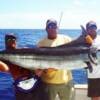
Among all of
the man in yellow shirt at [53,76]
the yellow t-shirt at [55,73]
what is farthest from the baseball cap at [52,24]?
the yellow t-shirt at [55,73]

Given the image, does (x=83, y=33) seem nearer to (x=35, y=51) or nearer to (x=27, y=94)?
(x=35, y=51)

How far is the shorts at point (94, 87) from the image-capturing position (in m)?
6.05

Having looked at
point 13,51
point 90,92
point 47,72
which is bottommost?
point 90,92

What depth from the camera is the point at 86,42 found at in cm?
538

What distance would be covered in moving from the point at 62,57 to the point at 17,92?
2.97 feet

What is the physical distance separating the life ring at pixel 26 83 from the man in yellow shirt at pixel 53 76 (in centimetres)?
11

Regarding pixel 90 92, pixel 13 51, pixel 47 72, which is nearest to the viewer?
pixel 13 51

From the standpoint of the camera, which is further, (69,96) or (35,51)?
(69,96)

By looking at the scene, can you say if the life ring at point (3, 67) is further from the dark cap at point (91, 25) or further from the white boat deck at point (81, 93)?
the white boat deck at point (81, 93)

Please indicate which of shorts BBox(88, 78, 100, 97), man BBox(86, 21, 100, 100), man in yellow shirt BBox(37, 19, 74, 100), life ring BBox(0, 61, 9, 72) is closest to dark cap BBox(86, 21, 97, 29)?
man BBox(86, 21, 100, 100)

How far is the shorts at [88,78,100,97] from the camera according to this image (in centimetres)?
605

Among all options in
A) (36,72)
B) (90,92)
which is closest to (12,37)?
(36,72)

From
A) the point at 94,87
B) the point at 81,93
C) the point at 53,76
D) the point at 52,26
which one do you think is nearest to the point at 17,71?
the point at 53,76

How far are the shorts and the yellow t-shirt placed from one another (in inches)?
19.2
